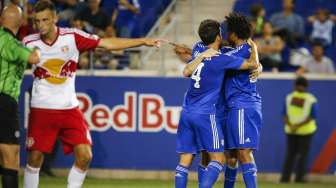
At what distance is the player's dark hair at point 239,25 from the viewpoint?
11797 mm

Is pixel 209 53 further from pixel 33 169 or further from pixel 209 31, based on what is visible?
pixel 33 169

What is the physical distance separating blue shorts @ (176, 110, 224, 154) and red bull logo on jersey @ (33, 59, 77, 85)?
4.71ft

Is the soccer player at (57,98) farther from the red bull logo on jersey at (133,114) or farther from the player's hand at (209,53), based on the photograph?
the red bull logo on jersey at (133,114)

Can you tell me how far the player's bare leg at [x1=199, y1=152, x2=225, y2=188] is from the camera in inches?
447

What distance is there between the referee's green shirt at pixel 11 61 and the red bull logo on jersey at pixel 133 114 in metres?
6.56

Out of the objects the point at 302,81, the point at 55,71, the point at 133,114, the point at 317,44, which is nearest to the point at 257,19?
A: the point at 317,44

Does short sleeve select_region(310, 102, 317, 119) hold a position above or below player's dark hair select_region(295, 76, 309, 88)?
below

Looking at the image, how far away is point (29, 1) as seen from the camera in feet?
62.4

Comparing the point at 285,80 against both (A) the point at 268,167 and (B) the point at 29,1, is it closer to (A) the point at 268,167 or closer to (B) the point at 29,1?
(A) the point at 268,167

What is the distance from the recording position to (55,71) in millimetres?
11469

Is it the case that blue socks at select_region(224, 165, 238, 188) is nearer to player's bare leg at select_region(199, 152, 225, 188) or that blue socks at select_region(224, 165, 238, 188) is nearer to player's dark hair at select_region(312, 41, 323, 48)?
player's bare leg at select_region(199, 152, 225, 188)

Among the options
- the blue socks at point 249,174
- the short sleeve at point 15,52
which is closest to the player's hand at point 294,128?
the blue socks at point 249,174

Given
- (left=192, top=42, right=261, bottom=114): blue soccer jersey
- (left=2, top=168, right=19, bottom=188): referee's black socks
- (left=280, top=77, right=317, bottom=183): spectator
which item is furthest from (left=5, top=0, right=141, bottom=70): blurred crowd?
(left=2, top=168, right=19, bottom=188): referee's black socks

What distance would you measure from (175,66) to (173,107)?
150 centimetres
